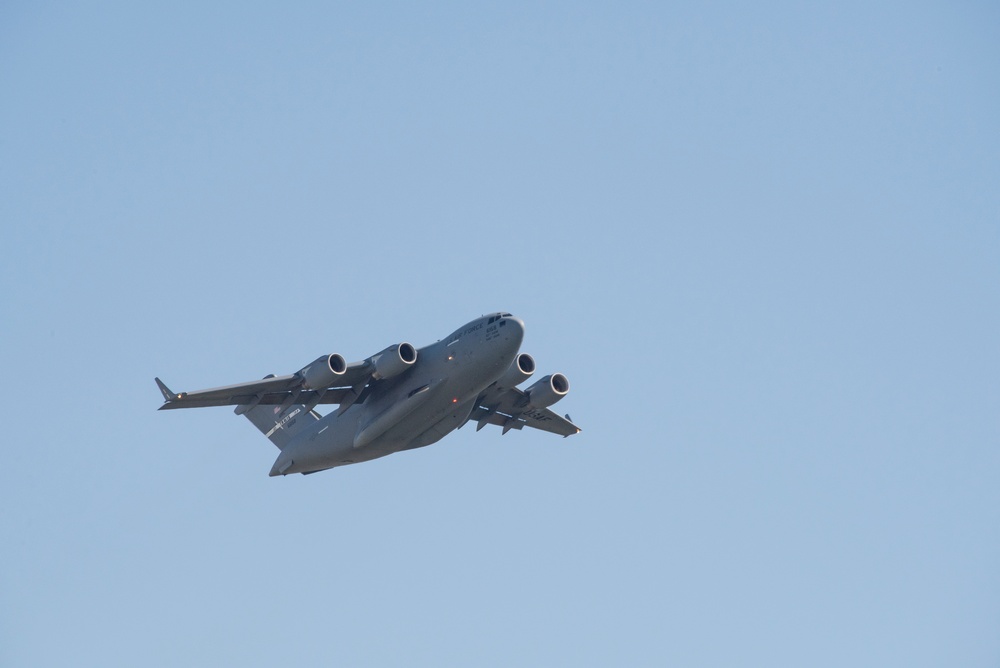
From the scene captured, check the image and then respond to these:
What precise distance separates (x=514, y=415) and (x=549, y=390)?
2.23 meters

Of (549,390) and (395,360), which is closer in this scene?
(395,360)

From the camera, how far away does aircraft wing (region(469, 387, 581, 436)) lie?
119 ft

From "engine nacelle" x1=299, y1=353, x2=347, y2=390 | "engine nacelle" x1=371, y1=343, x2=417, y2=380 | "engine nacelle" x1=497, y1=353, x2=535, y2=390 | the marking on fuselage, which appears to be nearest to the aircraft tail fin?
the marking on fuselage

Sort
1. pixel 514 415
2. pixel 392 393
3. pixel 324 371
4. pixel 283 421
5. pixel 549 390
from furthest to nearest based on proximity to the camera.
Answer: pixel 514 415, pixel 283 421, pixel 549 390, pixel 392 393, pixel 324 371

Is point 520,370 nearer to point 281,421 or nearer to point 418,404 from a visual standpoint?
point 418,404

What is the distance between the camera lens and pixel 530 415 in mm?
37469

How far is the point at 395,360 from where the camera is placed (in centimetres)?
3158

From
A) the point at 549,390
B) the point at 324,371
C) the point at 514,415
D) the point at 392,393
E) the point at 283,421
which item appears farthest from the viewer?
the point at 514,415

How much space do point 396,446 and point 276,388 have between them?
3.32m

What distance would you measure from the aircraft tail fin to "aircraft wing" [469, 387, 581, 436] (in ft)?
15.0

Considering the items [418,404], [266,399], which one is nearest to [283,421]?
[266,399]

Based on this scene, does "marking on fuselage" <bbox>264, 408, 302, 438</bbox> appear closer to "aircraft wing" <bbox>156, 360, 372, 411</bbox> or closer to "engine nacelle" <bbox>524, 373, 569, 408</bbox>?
"aircraft wing" <bbox>156, 360, 372, 411</bbox>

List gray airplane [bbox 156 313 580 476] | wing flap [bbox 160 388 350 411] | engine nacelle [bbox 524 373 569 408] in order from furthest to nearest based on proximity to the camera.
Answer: engine nacelle [bbox 524 373 569 408] < wing flap [bbox 160 388 350 411] < gray airplane [bbox 156 313 580 476]

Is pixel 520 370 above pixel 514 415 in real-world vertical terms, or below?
below
